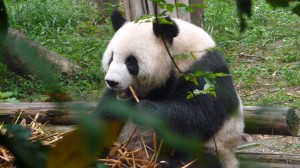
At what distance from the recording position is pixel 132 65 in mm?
3781

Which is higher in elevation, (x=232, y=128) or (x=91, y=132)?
(x=91, y=132)

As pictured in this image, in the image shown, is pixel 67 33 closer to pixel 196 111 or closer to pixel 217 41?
pixel 217 41

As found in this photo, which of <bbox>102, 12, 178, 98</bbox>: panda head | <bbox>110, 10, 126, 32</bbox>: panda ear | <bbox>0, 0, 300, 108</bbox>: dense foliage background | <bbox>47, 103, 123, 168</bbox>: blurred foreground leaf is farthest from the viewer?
<bbox>0, 0, 300, 108</bbox>: dense foliage background

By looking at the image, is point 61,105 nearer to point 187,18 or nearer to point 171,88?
point 171,88

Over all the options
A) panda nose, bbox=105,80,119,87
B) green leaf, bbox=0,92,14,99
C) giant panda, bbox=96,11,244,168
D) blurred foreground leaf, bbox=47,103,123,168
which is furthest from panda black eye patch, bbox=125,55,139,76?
blurred foreground leaf, bbox=47,103,123,168

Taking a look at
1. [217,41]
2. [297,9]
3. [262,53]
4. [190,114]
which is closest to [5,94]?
[190,114]

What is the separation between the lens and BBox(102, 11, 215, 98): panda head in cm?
367

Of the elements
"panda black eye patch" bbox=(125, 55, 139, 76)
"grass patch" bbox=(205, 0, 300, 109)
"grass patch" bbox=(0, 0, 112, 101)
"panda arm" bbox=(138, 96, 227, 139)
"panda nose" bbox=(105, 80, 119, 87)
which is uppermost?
"panda black eye patch" bbox=(125, 55, 139, 76)

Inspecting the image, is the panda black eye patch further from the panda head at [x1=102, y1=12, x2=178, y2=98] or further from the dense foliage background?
the dense foliage background

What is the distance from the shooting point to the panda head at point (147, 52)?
3.67 metres

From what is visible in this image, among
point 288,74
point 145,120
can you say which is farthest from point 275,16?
point 145,120

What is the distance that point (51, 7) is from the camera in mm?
8562

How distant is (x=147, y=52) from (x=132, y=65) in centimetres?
13

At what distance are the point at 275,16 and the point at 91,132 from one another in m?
8.74
